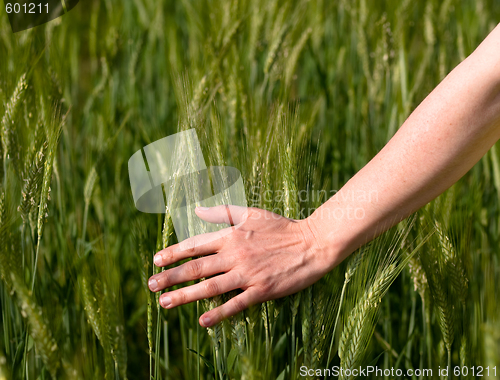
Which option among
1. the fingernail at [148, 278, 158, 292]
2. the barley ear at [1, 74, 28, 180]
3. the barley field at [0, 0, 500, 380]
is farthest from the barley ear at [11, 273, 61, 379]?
the barley ear at [1, 74, 28, 180]

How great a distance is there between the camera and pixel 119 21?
4.15 feet

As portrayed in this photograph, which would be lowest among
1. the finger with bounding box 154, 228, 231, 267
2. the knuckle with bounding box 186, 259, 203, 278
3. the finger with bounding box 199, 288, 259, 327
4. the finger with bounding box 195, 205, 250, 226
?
the finger with bounding box 199, 288, 259, 327

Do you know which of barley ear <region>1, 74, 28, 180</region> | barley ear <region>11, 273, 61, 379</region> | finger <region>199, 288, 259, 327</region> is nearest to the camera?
barley ear <region>11, 273, 61, 379</region>

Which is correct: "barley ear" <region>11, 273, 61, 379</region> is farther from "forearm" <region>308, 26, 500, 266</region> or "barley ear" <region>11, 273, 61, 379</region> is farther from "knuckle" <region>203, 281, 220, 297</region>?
"forearm" <region>308, 26, 500, 266</region>

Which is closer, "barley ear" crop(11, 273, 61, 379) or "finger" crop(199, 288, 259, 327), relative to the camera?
"barley ear" crop(11, 273, 61, 379)

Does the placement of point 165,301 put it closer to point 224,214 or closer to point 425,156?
point 224,214

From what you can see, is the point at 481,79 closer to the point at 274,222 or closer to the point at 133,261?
the point at 274,222

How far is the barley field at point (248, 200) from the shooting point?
62 cm

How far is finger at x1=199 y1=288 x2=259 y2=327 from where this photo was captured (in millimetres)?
614

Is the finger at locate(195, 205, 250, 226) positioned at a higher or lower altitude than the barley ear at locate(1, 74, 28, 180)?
lower

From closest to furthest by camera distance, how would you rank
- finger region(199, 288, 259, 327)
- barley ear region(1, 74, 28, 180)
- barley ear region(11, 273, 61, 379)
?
barley ear region(11, 273, 61, 379), finger region(199, 288, 259, 327), barley ear region(1, 74, 28, 180)

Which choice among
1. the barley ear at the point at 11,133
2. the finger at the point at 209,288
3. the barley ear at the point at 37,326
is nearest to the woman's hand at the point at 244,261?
the finger at the point at 209,288

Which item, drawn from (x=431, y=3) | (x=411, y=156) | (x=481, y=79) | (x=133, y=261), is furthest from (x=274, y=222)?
(x=431, y=3)

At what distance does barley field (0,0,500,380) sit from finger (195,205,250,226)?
34mm
